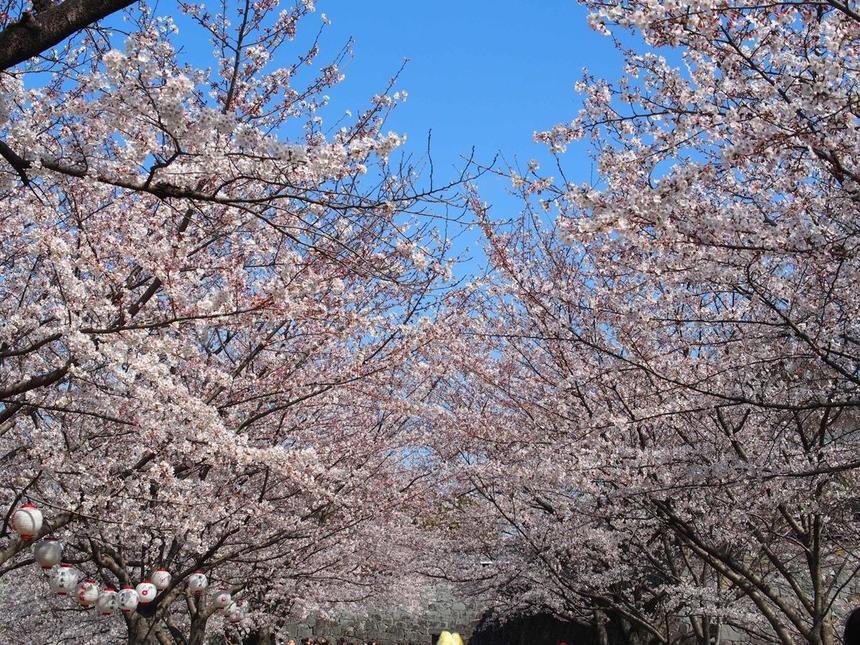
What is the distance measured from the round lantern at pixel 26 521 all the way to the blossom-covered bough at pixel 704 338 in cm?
429

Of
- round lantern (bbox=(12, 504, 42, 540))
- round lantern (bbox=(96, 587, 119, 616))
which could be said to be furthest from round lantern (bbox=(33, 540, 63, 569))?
round lantern (bbox=(96, 587, 119, 616))

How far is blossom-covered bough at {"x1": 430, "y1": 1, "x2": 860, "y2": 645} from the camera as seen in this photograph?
4.34 m

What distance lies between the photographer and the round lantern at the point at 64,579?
23.4 feet

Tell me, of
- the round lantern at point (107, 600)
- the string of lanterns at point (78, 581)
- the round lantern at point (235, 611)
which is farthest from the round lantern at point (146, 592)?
the round lantern at point (235, 611)

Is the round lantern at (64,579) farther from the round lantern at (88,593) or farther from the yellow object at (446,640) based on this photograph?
the yellow object at (446,640)

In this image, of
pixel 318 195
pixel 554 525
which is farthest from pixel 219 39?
pixel 554 525

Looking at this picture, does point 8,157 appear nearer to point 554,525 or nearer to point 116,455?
point 116,455

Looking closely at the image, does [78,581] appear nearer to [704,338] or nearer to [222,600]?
[222,600]

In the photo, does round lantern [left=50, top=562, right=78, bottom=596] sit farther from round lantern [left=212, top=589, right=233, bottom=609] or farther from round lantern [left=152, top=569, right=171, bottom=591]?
round lantern [left=212, top=589, right=233, bottom=609]

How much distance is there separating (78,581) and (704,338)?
6.93 meters

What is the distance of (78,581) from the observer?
7781mm

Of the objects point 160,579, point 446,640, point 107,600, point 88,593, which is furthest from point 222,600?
point 446,640

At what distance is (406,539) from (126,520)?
383 inches

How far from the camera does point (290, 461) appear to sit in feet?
23.8
